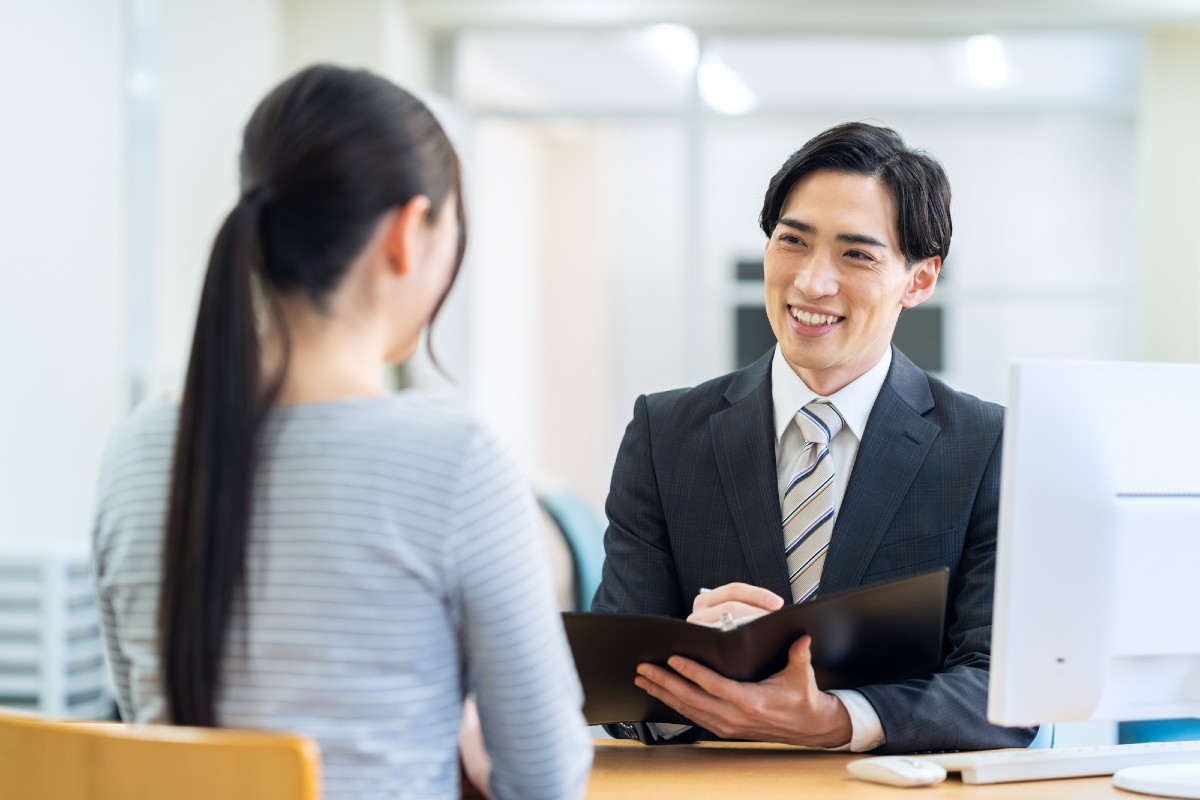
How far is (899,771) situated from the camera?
1435mm

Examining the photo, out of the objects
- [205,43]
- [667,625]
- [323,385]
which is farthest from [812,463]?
[205,43]

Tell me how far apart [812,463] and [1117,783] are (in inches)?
24.1

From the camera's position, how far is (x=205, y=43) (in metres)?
5.17

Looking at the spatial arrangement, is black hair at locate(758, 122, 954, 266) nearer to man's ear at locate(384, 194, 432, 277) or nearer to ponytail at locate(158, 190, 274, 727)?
man's ear at locate(384, 194, 432, 277)

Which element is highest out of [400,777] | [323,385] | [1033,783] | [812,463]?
[323,385]

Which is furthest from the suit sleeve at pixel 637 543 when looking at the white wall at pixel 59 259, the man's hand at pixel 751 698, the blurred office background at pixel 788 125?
the blurred office background at pixel 788 125

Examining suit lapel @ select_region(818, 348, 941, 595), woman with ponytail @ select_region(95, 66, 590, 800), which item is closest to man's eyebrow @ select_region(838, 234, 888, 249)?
suit lapel @ select_region(818, 348, 941, 595)

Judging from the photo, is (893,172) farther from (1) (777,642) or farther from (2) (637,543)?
(1) (777,642)

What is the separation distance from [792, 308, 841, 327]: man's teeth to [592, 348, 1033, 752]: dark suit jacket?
12 cm

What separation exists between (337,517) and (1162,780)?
950mm

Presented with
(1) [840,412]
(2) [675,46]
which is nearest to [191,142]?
(2) [675,46]

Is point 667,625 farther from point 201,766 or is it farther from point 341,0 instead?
point 341,0

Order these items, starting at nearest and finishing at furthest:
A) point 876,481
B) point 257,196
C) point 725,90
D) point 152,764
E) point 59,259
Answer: point 152,764 → point 257,196 → point 876,481 → point 59,259 → point 725,90

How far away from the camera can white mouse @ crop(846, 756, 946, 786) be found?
56.3 inches
